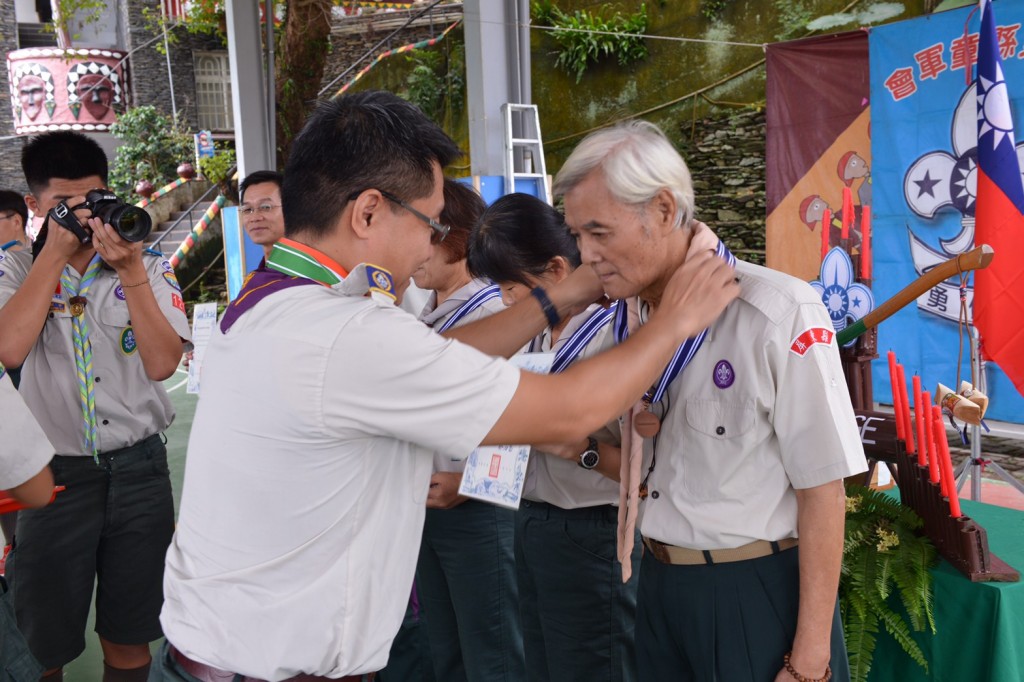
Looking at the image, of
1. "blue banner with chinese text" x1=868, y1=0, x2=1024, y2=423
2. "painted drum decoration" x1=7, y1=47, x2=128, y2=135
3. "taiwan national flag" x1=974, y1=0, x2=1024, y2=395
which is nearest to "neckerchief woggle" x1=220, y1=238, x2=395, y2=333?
"taiwan national flag" x1=974, y1=0, x2=1024, y2=395

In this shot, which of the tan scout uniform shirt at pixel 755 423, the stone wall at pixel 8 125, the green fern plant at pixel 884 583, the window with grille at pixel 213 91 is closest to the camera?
the tan scout uniform shirt at pixel 755 423

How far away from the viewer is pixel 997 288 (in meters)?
3.47

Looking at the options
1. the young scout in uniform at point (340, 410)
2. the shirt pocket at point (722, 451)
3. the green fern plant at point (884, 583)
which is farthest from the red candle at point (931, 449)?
the young scout in uniform at point (340, 410)

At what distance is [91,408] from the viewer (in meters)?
2.37

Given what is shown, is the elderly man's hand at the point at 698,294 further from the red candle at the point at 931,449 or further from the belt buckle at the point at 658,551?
the red candle at the point at 931,449

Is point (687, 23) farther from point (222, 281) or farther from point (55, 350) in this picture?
point (222, 281)

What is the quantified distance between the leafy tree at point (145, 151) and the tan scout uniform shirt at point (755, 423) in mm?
18524

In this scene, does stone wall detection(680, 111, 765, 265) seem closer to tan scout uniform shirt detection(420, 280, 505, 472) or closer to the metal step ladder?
the metal step ladder

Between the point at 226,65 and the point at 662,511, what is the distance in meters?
22.3

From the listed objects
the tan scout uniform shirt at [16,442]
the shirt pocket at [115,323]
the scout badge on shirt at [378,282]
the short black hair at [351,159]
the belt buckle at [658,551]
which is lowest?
the belt buckle at [658,551]

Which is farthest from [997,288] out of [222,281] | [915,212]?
[222,281]

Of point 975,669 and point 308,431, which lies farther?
point 975,669

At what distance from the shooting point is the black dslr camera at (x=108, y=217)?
2248mm

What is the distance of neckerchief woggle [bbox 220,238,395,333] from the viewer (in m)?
1.20
